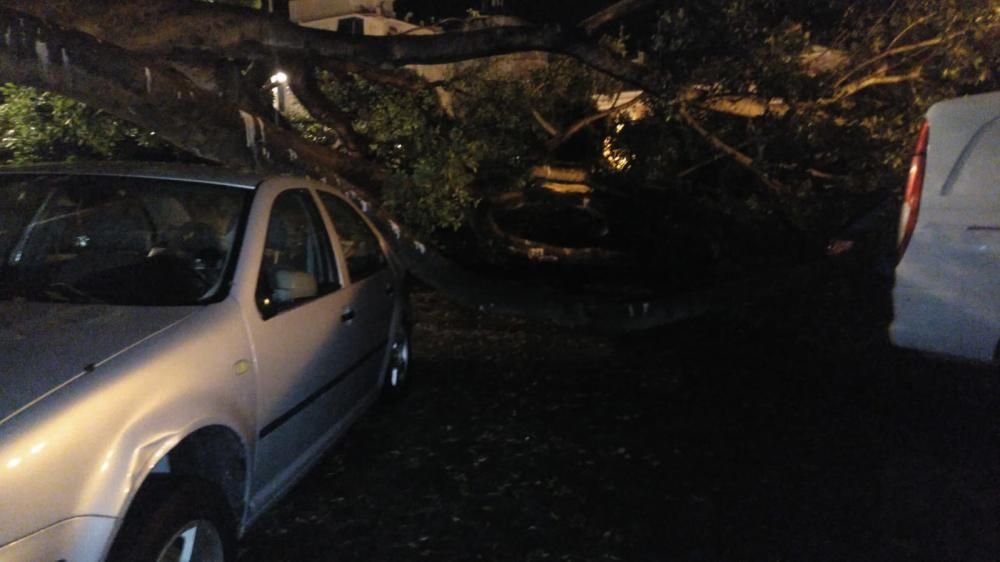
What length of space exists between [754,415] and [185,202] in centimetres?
397

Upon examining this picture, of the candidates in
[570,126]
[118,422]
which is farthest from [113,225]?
[570,126]

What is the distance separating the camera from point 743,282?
960cm

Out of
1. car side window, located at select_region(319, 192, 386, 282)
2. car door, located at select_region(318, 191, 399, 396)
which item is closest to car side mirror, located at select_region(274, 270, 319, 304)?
car door, located at select_region(318, 191, 399, 396)

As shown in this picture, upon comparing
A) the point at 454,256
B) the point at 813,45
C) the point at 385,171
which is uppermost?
the point at 813,45

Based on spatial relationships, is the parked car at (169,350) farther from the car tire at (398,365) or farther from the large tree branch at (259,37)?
the large tree branch at (259,37)

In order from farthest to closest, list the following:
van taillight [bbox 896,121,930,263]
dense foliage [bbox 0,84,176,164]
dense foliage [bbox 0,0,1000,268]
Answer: dense foliage [bbox 0,84,176,164]
dense foliage [bbox 0,0,1000,268]
van taillight [bbox 896,121,930,263]

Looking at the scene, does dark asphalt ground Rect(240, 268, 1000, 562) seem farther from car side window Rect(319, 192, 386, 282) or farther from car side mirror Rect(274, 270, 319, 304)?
car side mirror Rect(274, 270, 319, 304)

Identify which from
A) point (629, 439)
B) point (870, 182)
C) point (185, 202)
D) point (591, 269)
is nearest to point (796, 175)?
point (870, 182)

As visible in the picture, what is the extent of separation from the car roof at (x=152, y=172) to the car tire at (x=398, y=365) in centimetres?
170

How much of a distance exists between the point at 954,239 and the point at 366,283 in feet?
11.1

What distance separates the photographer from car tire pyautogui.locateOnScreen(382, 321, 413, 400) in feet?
19.3

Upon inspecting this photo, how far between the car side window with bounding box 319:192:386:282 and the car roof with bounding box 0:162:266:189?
71 centimetres

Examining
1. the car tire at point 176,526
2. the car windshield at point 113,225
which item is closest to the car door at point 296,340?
the car windshield at point 113,225

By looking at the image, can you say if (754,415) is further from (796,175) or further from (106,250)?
(796,175)
